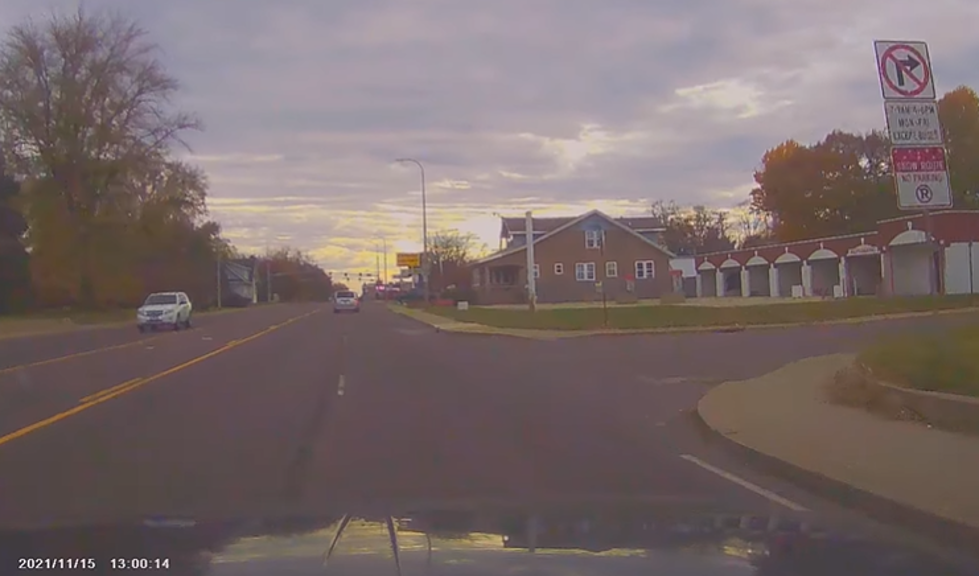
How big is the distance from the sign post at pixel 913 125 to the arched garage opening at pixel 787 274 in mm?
65916

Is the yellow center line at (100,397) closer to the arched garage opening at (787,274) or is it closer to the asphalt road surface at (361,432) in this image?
the asphalt road surface at (361,432)

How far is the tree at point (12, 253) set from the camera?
67625 millimetres

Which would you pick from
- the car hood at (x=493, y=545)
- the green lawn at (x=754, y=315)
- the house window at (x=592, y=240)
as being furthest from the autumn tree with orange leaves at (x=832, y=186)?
the car hood at (x=493, y=545)

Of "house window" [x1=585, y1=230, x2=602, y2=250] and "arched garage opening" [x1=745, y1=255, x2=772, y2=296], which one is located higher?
"house window" [x1=585, y1=230, x2=602, y2=250]

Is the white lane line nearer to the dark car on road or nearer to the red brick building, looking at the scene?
the red brick building

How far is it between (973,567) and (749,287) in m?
79.2

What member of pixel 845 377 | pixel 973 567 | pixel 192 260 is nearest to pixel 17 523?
pixel 973 567

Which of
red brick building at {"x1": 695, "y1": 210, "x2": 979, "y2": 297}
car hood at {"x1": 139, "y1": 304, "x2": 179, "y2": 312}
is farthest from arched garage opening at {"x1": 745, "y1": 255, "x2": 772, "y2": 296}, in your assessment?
car hood at {"x1": 139, "y1": 304, "x2": 179, "y2": 312}

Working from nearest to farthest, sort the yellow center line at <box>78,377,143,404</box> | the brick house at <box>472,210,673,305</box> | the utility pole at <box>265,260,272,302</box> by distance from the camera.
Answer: the yellow center line at <box>78,377,143,404</box>
the brick house at <box>472,210,673,305</box>
the utility pole at <box>265,260,272,302</box>

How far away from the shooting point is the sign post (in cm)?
1187

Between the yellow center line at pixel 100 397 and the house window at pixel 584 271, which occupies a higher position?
the house window at pixel 584 271

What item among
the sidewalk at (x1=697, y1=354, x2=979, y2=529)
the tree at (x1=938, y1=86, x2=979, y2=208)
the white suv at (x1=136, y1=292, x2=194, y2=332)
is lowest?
the sidewalk at (x1=697, y1=354, x2=979, y2=529)

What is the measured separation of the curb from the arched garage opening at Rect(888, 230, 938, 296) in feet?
163

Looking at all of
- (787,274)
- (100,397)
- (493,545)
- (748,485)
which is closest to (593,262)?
(787,274)
